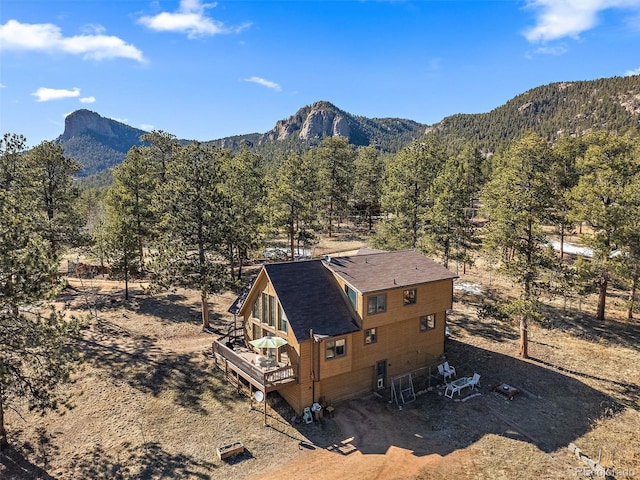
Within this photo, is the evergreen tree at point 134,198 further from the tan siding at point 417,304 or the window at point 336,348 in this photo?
the tan siding at point 417,304

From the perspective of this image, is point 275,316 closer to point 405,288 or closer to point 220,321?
point 405,288

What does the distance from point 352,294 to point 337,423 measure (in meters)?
6.26

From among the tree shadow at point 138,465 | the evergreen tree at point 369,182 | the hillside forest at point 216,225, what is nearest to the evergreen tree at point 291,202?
the hillside forest at point 216,225

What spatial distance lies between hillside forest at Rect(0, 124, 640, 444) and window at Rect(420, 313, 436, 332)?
4623 millimetres

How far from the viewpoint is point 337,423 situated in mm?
18734

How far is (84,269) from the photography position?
138ft

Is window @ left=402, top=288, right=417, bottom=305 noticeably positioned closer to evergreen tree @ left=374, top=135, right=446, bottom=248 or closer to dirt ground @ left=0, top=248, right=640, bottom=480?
dirt ground @ left=0, top=248, right=640, bottom=480

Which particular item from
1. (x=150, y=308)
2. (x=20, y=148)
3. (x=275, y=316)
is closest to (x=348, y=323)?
(x=275, y=316)

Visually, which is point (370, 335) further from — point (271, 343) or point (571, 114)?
point (571, 114)

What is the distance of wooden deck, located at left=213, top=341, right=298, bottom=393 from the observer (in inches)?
733

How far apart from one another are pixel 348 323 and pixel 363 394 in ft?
14.0

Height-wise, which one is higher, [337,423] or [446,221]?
[446,221]

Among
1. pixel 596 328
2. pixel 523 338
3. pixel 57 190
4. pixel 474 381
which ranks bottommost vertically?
pixel 474 381

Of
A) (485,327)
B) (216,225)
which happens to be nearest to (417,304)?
(485,327)
